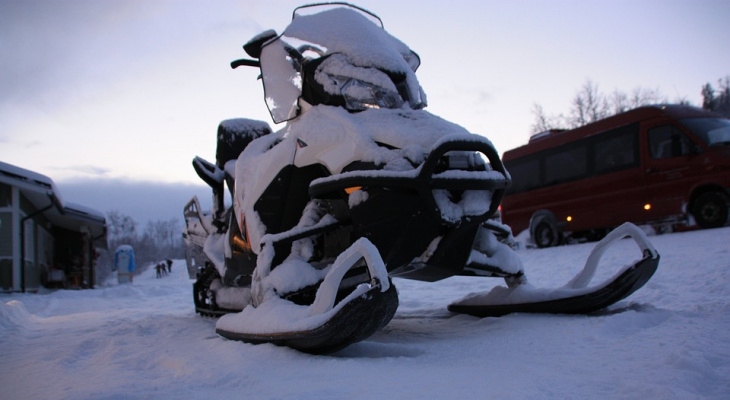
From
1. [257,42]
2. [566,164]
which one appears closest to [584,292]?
[257,42]

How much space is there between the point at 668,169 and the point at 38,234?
18.4m

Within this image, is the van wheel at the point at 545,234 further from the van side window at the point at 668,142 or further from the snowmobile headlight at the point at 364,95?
the snowmobile headlight at the point at 364,95

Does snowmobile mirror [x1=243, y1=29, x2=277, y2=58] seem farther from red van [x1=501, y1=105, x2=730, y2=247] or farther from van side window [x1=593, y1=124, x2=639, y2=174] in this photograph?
van side window [x1=593, y1=124, x2=639, y2=174]

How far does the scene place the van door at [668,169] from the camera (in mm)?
10203

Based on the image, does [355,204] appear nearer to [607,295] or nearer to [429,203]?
[429,203]

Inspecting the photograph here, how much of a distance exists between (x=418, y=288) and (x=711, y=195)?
6232 millimetres

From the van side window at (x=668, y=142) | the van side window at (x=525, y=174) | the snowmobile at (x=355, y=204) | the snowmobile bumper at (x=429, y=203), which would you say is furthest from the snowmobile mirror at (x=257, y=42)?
the van side window at (x=525, y=174)

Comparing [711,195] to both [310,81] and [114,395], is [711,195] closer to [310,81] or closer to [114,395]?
[310,81]

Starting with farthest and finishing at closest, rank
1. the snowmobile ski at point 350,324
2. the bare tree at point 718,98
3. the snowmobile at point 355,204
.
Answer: the bare tree at point 718,98 < the snowmobile at point 355,204 < the snowmobile ski at point 350,324

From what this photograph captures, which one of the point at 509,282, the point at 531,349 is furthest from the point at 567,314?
the point at 531,349

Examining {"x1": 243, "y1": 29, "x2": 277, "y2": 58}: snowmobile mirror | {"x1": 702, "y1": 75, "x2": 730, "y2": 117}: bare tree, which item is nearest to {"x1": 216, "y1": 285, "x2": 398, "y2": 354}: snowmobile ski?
{"x1": 243, "y1": 29, "x2": 277, "y2": 58}: snowmobile mirror

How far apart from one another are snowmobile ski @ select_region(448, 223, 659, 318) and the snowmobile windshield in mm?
1554

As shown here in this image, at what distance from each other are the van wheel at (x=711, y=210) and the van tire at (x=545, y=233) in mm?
3253

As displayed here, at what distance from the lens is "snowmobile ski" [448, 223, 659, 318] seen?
3482 millimetres
